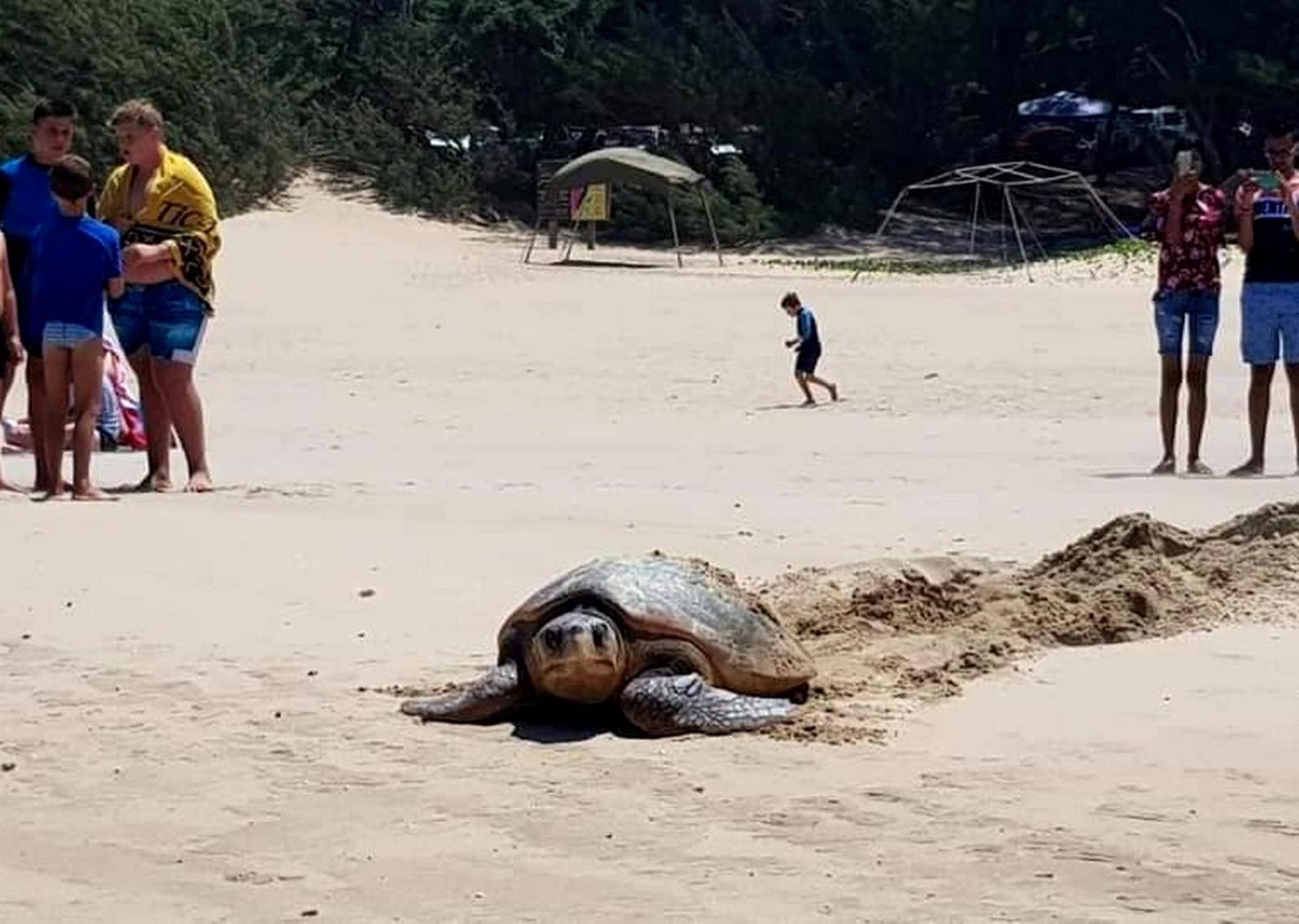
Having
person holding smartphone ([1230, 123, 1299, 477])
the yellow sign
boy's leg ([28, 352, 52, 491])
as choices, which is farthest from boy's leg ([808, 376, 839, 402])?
the yellow sign

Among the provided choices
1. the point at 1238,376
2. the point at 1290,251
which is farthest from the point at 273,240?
the point at 1290,251

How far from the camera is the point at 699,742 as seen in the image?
20.7ft

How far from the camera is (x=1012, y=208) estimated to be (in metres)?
38.0

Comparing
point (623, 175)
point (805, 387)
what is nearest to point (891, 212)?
point (623, 175)

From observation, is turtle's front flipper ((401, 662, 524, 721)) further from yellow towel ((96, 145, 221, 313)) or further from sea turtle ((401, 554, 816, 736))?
yellow towel ((96, 145, 221, 313))

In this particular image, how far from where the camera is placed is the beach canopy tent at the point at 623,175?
3719 cm

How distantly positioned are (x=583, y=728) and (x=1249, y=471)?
22.3 ft

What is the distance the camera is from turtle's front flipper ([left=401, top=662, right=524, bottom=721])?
259 inches

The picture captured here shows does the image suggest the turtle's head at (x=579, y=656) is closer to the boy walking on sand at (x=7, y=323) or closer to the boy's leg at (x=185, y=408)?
the boy's leg at (x=185, y=408)

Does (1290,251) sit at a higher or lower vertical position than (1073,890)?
higher

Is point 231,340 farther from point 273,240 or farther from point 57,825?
point 57,825

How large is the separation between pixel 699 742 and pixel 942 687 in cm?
88

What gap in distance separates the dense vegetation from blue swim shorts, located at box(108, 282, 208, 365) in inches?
1112

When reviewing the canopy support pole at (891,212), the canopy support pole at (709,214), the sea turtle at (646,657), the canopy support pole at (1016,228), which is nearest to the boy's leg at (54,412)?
the sea turtle at (646,657)
